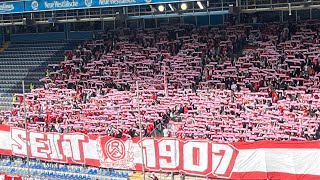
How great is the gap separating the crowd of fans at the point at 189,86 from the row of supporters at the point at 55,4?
3.27 metres

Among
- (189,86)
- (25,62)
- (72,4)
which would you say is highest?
(72,4)

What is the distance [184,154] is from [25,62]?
18.5m

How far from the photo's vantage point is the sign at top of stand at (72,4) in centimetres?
3362

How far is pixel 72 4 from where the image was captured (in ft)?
116

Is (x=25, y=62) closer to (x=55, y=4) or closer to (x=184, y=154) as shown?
(x=55, y=4)

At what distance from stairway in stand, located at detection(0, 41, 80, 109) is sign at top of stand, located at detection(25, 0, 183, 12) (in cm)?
379

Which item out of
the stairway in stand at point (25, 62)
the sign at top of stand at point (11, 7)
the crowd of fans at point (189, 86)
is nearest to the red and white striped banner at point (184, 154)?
the crowd of fans at point (189, 86)

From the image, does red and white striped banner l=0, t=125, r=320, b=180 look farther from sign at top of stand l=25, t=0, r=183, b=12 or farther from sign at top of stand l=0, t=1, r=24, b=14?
sign at top of stand l=0, t=1, r=24, b=14

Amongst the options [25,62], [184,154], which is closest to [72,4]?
[25,62]

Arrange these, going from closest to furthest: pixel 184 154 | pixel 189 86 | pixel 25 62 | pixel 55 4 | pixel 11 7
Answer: pixel 184 154 < pixel 189 86 < pixel 55 4 < pixel 11 7 < pixel 25 62

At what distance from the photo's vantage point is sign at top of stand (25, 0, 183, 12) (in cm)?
3362

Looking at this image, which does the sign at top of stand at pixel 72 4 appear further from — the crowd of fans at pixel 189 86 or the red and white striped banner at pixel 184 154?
the red and white striped banner at pixel 184 154

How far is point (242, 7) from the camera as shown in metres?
31.7

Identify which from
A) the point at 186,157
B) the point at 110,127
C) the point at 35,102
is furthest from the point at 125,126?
the point at 35,102
